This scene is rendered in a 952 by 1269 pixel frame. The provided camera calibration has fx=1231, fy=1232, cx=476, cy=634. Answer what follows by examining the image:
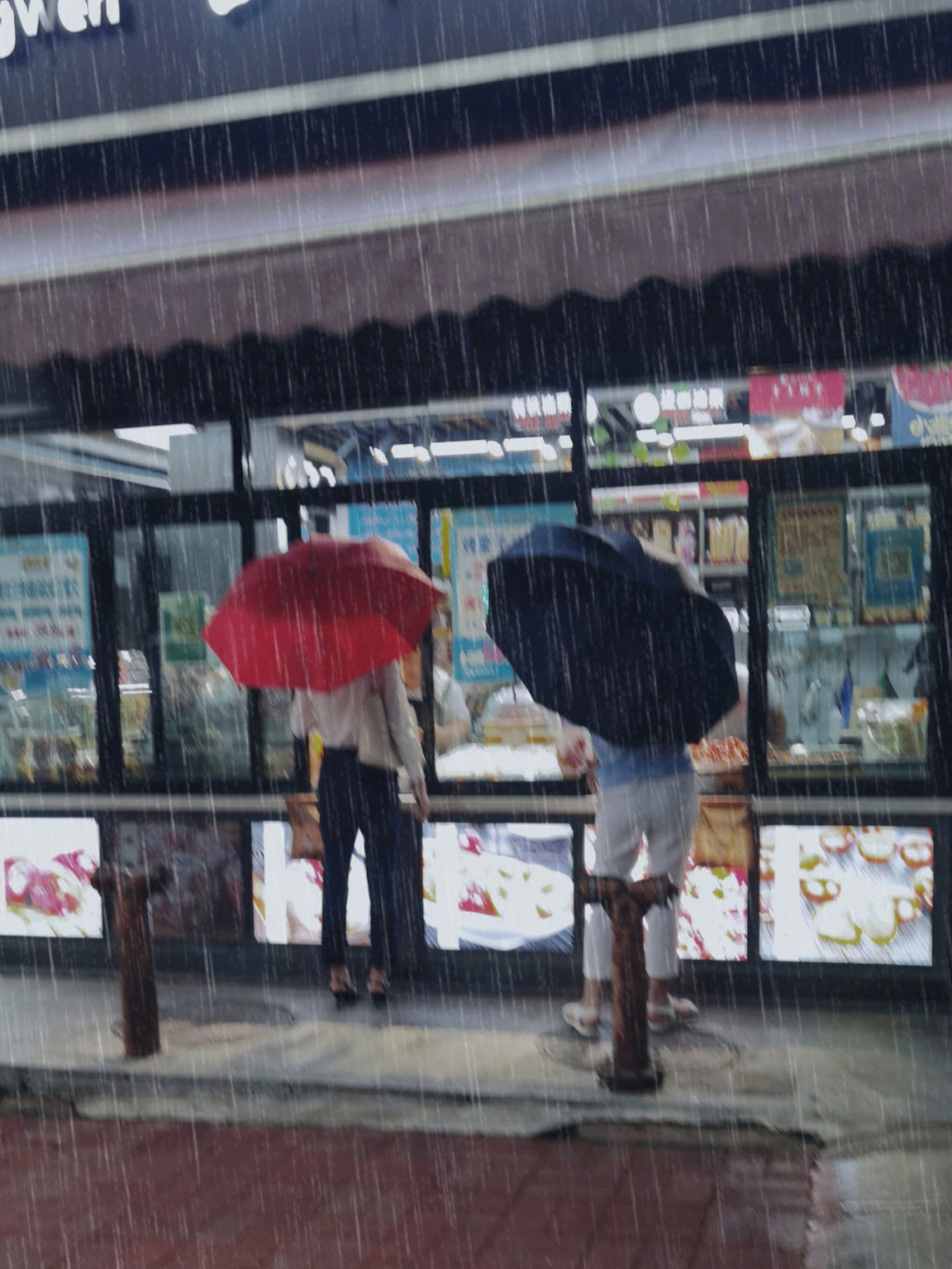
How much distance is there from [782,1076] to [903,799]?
1.61 meters

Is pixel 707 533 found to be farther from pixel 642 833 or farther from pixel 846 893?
pixel 846 893

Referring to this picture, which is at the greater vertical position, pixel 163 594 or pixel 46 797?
pixel 163 594

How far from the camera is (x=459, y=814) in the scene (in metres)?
6.55

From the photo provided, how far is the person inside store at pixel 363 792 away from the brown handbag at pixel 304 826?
0.57 metres

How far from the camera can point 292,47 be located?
6.81m

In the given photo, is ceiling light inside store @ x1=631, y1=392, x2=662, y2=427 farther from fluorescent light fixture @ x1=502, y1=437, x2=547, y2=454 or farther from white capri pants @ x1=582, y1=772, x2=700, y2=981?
white capri pants @ x1=582, y1=772, x2=700, y2=981

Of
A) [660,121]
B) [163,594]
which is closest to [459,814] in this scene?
[163,594]

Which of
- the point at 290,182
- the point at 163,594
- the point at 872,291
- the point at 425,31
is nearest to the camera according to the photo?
the point at 290,182

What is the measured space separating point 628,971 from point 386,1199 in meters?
1.31

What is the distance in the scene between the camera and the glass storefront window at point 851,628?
20.2ft

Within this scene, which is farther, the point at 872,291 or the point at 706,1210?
the point at 872,291

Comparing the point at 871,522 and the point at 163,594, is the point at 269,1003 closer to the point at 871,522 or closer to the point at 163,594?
the point at 163,594

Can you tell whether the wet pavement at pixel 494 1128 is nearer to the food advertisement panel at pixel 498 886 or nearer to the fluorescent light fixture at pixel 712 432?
the food advertisement panel at pixel 498 886

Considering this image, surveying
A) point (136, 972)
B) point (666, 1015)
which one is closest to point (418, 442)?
point (136, 972)
